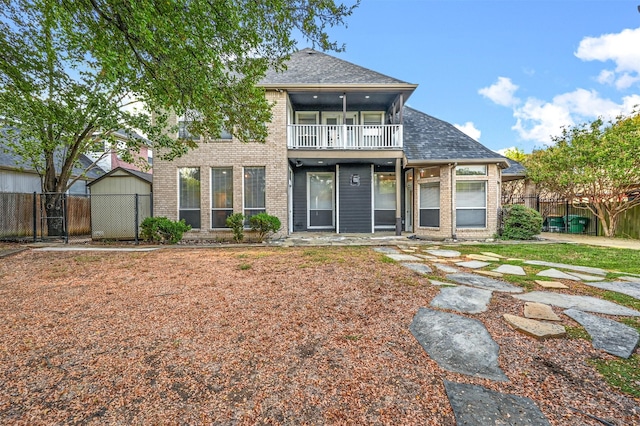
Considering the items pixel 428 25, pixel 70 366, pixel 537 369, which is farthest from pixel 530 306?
pixel 428 25

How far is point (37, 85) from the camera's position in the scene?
357 inches

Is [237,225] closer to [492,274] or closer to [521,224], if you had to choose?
[492,274]

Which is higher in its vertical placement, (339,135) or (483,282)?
(339,135)

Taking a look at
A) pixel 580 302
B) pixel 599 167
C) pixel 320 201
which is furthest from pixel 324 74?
pixel 599 167

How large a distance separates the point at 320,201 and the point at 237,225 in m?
4.28

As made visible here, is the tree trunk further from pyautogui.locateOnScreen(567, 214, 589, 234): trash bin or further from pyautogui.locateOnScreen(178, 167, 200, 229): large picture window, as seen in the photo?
pyautogui.locateOnScreen(567, 214, 589, 234): trash bin

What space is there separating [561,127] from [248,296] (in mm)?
15952

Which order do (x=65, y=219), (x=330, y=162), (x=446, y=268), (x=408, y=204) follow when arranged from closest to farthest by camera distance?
(x=446, y=268), (x=65, y=219), (x=330, y=162), (x=408, y=204)

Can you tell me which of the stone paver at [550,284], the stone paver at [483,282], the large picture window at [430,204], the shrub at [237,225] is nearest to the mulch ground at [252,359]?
the stone paver at [483,282]

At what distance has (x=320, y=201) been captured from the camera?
12.8 metres

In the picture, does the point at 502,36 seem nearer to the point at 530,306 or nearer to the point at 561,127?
the point at 561,127

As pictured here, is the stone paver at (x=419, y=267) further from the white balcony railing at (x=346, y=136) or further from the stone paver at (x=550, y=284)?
the white balcony railing at (x=346, y=136)

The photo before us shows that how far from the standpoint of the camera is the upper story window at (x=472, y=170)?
1065 cm

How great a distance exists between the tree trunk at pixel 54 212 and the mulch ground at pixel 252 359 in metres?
8.75
